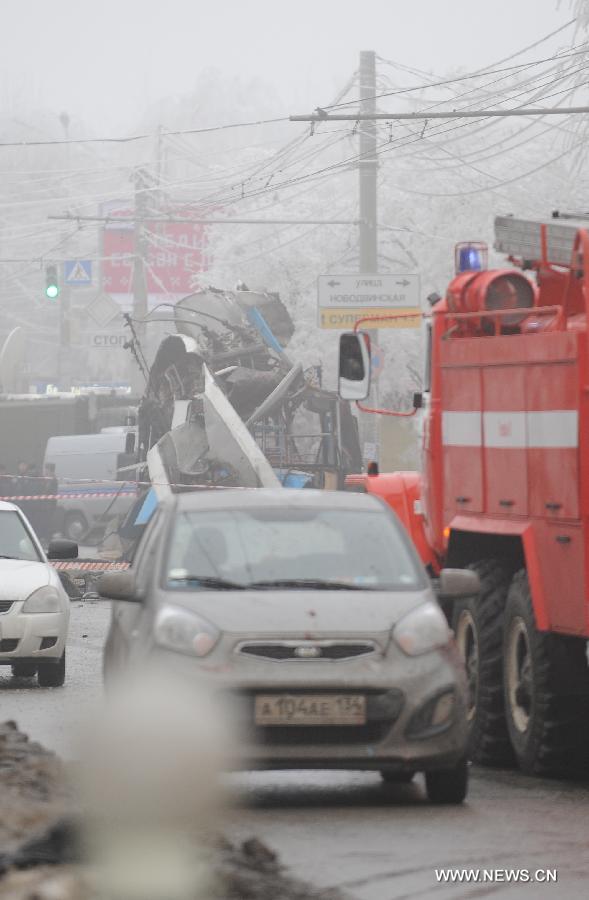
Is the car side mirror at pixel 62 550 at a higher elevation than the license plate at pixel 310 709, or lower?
higher

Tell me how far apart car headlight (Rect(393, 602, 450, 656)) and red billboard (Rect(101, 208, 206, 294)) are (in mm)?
81094

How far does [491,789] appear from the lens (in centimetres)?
1066

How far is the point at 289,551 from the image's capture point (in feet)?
32.6

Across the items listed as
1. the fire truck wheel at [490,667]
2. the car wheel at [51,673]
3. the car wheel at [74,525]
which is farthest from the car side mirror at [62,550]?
the car wheel at [74,525]

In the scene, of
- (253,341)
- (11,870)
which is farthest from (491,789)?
(253,341)

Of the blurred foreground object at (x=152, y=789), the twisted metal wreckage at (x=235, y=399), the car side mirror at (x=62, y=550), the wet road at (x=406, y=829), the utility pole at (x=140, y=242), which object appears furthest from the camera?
the utility pole at (x=140, y=242)

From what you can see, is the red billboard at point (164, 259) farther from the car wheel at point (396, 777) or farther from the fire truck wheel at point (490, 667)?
the car wheel at point (396, 777)

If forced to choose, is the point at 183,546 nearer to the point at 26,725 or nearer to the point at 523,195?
the point at 26,725

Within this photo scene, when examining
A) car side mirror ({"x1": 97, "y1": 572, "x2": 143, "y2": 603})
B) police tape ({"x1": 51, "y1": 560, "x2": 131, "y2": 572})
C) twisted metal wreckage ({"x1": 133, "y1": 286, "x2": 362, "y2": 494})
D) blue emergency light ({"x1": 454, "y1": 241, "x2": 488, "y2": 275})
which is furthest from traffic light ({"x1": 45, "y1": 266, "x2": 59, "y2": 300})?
car side mirror ({"x1": 97, "y1": 572, "x2": 143, "y2": 603})

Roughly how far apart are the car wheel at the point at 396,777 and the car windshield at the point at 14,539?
294 inches

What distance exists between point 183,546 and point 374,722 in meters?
1.37

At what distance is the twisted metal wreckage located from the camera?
33.3 metres

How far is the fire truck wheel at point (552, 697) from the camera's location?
34.8 feet

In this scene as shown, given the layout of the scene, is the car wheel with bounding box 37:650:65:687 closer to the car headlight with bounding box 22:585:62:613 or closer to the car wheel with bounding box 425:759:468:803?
the car headlight with bounding box 22:585:62:613
